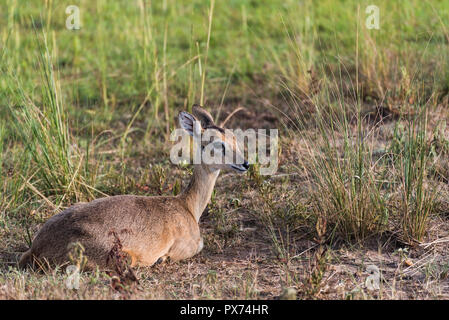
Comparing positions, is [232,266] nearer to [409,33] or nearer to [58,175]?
[58,175]

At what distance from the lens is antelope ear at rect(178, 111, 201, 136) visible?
18.7ft

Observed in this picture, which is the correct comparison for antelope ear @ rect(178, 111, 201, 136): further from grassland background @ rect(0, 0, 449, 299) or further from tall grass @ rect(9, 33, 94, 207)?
tall grass @ rect(9, 33, 94, 207)

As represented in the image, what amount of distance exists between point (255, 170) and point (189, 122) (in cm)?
102

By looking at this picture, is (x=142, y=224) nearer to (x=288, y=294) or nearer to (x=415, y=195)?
(x=288, y=294)

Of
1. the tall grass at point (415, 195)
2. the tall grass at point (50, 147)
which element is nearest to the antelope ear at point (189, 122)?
the tall grass at point (50, 147)

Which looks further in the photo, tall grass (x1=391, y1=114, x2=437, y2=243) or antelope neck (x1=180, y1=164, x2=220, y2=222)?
antelope neck (x1=180, y1=164, x2=220, y2=222)

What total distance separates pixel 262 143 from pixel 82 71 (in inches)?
121

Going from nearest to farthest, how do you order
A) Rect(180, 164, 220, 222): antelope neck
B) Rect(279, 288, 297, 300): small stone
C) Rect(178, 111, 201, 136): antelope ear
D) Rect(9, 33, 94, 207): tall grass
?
Rect(279, 288, 297, 300): small stone
Rect(178, 111, 201, 136): antelope ear
Rect(180, 164, 220, 222): antelope neck
Rect(9, 33, 94, 207): tall grass

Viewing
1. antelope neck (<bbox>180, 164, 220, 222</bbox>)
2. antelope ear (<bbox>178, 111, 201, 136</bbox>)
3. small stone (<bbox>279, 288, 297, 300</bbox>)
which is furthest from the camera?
antelope neck (<bbox>180, 164, 220, 222</bbox>)

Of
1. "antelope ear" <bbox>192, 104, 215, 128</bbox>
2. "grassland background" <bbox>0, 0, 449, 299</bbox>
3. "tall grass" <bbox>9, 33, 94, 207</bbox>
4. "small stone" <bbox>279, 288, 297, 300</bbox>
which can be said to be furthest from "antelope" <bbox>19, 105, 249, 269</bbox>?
"small stone" <bbox>279, 288, 297, 300</bbox>

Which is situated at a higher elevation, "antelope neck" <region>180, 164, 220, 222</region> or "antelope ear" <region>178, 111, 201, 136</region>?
"antelope ear" <region>178, 111, 201, 136</region>

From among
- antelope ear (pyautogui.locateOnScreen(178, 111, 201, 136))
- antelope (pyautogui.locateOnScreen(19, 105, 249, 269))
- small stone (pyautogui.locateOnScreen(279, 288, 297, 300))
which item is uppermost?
antelope ear (pyautogui.locateOnScreen(178, 111, 201, 136))

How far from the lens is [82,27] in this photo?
10.3 meters

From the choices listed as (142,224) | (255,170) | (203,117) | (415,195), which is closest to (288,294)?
(142,224)
